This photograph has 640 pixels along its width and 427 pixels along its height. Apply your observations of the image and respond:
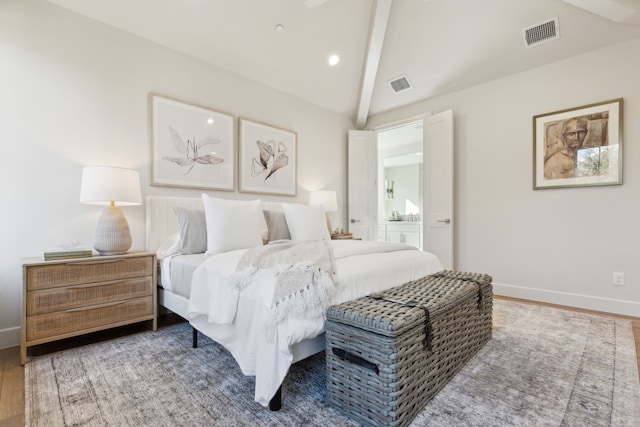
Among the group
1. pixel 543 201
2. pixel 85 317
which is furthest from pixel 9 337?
pixel 543 201

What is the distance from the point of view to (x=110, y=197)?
238 cm

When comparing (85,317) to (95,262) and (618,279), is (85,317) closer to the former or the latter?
(95,262)

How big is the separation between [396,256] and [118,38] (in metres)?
3.06

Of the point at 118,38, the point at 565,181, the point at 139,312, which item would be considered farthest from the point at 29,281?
the point at 565,181

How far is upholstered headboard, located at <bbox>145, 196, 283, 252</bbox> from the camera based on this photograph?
2901 mm

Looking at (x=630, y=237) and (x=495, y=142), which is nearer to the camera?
(x=630, y=237)

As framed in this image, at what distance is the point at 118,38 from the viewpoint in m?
2.82

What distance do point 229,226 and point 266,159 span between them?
1.57 m

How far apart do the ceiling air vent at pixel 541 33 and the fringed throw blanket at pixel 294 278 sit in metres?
3.24

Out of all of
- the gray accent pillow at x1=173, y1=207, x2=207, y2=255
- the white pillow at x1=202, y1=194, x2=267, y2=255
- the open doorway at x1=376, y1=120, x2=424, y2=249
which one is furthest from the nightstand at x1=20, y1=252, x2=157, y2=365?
the open doorway at x1=376, y1=120, x2=424, y2=249

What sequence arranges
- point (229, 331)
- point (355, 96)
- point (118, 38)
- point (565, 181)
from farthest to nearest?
point (355, 96) < point (565, 181) < point (118, 38) < point (229, 331)

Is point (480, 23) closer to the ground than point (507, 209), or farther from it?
farther from it

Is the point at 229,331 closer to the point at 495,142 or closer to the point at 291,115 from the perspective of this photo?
the point at 291,115

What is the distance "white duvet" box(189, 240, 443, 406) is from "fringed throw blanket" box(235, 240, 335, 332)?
0.11 ft
